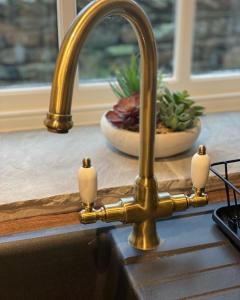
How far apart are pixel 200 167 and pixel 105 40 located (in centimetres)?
62

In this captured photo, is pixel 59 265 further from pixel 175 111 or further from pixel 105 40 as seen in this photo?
pixel 105 40

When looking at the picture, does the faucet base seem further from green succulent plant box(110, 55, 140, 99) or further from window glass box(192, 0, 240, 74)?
window glass box(192, 0, 240, 74)

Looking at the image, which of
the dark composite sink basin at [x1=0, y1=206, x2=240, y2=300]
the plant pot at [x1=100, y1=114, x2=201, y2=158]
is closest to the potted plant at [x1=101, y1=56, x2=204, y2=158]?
the plant pot at [x1=100, y1=114, x2=201, y2=158]

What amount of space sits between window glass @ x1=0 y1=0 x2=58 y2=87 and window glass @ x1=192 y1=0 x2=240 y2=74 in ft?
1.40

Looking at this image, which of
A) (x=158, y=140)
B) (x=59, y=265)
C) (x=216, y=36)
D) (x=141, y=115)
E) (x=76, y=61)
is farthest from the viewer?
(x=216, y=36)

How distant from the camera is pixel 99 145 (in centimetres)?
123

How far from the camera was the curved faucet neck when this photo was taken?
64 centimetres

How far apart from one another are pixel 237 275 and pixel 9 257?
0.41 meters

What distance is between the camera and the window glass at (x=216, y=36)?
144cm

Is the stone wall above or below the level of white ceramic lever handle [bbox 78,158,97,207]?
above

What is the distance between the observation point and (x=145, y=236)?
35.9 inches

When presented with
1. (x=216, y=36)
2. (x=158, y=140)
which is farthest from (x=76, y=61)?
(x=216, y=36)

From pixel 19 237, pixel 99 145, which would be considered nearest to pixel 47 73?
pixel 99 145

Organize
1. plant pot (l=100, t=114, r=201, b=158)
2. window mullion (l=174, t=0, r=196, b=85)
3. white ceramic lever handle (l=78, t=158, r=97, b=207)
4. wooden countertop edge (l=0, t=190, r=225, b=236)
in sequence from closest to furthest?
1. white ceramic lever handle (l=78, t=158, r=97, b=207)
2. wooden countertop edge (l=0, t=190, r=225, b=236)
3. plant pot (l=100, t=114, r=201, b=158)
4. window mullion (l=174, t=0, r=196, b=85)
